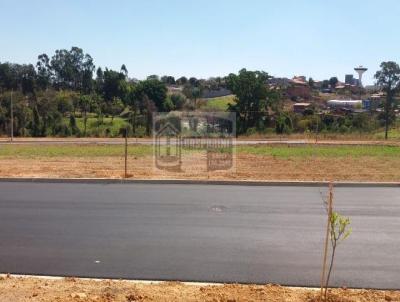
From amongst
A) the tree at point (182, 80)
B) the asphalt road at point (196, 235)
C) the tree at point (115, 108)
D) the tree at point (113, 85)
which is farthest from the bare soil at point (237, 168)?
the tree at point (182, 80)

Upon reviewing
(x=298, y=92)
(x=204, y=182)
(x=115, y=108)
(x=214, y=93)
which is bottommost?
(x=204, y=182)

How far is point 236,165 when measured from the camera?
731 inches

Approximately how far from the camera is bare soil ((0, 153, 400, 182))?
14688 mm

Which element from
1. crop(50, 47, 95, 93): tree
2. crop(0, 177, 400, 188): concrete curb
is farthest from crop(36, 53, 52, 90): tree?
crop(0, 177, 400, 188): concrete curb

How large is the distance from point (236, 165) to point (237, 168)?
45.1 inches

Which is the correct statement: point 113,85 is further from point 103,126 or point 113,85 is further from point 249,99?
point 249,99

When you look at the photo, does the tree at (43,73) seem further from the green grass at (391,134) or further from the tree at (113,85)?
the green grass at (391,134)

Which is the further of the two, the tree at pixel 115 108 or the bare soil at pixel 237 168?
the tree at pixel 115 108

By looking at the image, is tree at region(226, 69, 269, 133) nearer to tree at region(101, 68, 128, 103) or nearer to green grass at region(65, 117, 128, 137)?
green grass at region(65, 117, 128, 137)

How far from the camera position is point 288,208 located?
9969 millimetres

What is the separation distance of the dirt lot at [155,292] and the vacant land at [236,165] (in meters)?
8.99

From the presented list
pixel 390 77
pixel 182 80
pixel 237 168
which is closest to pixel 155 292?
pixel 237 168

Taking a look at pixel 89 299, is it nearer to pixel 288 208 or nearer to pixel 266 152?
pixel 288 208

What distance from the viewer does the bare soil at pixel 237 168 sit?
14.7 meters
